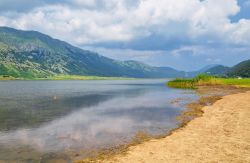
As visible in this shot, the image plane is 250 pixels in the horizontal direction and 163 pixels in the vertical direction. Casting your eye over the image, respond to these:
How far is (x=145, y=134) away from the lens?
39.5 metres

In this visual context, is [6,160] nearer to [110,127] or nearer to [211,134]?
[110,127]

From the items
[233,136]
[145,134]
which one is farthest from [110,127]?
[233,136]

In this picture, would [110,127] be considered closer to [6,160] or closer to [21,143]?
[21,143]

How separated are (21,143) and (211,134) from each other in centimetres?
2485

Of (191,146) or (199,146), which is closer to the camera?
(199,146)

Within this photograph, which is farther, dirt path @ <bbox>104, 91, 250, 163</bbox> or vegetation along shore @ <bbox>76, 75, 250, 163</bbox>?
vegetation along shore @ <bbox>76, 75, 250, 163</bbox>

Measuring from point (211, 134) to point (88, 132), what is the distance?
59.3 feet

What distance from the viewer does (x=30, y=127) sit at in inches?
1841

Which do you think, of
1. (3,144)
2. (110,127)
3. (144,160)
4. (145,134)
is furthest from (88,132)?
(144,160)

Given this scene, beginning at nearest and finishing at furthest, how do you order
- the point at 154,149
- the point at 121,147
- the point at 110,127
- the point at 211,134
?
the point at 154,149
the point at 121,147
the point at 211,134
the point at 110,127

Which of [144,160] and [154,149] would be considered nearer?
[144,160]

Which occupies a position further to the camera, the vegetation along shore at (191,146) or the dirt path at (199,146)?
the vegetation along shore at (191,146)

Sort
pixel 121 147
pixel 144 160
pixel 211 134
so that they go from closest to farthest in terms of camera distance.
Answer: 1. pixel 144 160
2. pixel 121 147
3. pixel 211 134

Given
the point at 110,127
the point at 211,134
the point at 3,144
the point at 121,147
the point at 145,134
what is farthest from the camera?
the point at 110,127
